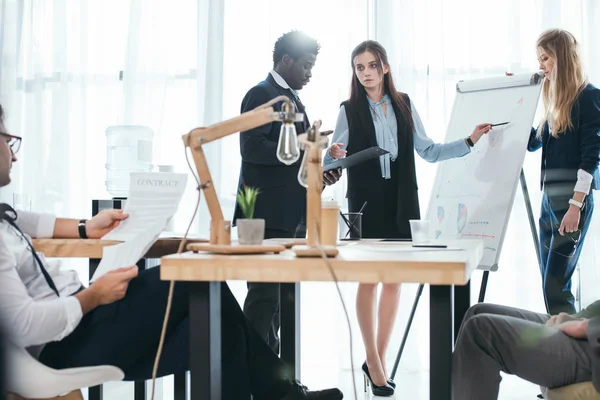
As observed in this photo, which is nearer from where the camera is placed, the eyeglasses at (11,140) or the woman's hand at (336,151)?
the eyeglasses at (11,140)

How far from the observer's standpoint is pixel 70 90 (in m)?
4.27

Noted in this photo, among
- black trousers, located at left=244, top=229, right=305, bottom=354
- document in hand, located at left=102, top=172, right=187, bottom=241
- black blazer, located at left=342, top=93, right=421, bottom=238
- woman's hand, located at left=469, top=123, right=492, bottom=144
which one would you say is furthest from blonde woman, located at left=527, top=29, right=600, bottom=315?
document in hand, located at left=102, top=172, right=187, bottom=241

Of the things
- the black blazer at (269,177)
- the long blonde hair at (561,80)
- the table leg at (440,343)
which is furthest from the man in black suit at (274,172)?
the table leg at (440,343)

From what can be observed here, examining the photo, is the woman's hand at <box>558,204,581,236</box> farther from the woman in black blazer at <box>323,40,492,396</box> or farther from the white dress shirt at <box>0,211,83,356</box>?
the white dress shirt at <box>0,211,83,356</box>

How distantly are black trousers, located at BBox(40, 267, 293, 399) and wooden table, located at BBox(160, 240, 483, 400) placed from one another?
21 cm

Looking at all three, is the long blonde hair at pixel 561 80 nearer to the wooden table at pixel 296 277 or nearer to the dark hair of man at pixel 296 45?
the dark hair of man at pixel 296 45

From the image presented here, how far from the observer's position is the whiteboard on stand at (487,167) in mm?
3082

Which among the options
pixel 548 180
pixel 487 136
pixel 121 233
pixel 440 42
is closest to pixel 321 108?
pixel 440 42

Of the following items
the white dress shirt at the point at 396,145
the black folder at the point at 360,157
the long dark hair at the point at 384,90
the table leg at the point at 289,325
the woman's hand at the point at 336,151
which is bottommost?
the table leg at the point at 289,325

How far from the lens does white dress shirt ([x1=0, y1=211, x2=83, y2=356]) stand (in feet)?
4.32

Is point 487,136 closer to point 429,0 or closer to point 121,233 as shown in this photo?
point 429,0

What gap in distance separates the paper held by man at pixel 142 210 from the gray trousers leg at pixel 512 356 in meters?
0.74

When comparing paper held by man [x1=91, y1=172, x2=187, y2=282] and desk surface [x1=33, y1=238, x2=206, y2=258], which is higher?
paper held by man [x1=91, y1=172, x2=187, y2=282]

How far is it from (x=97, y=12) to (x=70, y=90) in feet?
1.66
